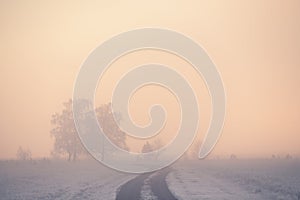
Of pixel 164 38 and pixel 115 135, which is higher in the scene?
pixel 164 38

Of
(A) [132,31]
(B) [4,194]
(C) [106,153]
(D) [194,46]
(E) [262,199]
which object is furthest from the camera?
(C) [106,153]

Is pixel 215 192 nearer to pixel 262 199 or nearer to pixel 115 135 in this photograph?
pixel 262 199

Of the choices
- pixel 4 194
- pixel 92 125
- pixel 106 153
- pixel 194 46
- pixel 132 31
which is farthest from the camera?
pixel 106 153

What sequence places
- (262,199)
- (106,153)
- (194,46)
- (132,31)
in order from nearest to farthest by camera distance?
(262,199) < (194,46) < (132,31) < (106,153)

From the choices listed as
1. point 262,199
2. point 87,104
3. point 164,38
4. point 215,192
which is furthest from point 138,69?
point 262,199

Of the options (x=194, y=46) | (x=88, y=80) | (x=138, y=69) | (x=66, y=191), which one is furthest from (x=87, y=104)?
(x=66, y=191)

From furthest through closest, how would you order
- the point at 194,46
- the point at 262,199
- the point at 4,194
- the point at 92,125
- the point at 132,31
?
the point at 92,125 < the point at 132,31 < the point at 194,46 < the point at 4,194 < the point at 262,199

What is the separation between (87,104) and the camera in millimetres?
93000

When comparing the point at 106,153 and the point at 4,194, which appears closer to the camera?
the point at 4,194

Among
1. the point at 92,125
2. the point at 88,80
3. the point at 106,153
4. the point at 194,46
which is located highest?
the point at 194,46

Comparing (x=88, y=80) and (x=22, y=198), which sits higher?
(x=88, y=80)

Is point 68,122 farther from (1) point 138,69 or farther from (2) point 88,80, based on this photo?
(1) point 138,69

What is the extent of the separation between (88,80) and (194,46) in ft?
74.7

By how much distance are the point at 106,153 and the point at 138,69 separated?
29252mm
